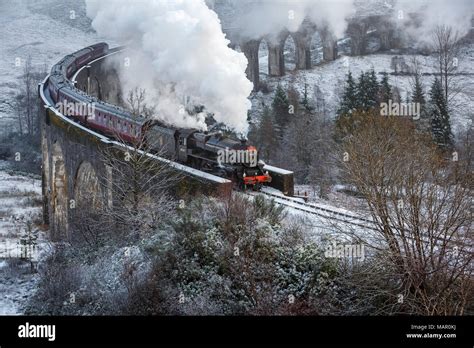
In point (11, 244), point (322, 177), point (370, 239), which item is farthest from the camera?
point (322, 177)

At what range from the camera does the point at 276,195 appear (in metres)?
18.1

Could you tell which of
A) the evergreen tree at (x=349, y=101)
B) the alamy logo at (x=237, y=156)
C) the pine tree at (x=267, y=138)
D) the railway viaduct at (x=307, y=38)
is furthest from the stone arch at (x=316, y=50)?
the alamy logo at (x=237, y=156)

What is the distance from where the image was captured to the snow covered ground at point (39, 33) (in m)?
59.2

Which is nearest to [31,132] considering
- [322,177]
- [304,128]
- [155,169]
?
[304,128]

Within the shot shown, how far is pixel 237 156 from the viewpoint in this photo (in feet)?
57.9

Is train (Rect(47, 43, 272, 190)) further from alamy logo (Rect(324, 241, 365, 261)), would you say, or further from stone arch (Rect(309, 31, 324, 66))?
stone arch (Rect(309, 31, 324, 66))

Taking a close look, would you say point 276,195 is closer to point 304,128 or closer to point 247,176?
point 247,176

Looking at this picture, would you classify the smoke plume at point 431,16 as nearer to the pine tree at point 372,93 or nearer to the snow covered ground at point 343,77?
the snow covered ground at point 343,77

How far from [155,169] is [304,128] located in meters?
17.8

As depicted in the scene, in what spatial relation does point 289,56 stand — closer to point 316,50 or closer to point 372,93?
point 316,50

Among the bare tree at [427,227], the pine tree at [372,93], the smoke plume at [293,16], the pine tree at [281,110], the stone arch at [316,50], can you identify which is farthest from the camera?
the stone arch at [316,50]

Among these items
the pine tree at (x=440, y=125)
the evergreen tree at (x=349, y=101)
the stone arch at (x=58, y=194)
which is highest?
the evergreen tree at (x=349, y=101)
